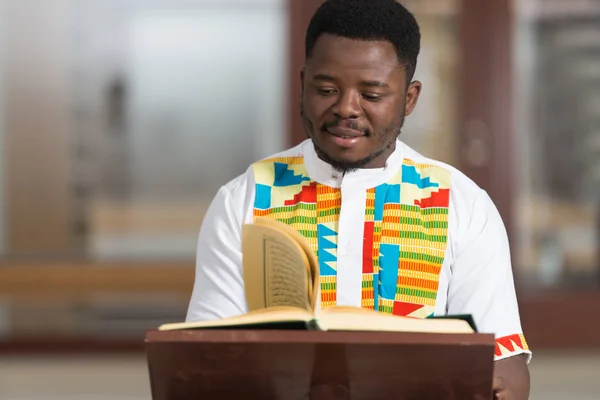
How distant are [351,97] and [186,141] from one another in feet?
11.1

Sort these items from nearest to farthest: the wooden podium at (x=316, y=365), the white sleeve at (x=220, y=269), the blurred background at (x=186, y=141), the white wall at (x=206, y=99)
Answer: the wooden podium at (x=316, y=365), the white sleeve at (x=220, y=269), the blurred background at (x=186, y=141), the white wall at (x=206, y=99)

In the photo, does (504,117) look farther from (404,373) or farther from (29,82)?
(404,373)

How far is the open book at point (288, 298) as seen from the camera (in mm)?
1291

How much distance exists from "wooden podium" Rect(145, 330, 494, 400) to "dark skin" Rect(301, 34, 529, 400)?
0.25 m

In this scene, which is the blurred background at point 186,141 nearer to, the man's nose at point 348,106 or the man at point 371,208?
the man at point 371,208

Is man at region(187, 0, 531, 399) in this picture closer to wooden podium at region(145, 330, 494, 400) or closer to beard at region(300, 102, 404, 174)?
beard at region(300, 102, 404, 174)

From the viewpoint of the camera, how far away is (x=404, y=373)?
4.26 ft

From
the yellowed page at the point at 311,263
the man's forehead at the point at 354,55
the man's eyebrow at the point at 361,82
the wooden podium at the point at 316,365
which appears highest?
the man's forehead at the point at 354,55

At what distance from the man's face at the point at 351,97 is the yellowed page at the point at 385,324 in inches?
13.9

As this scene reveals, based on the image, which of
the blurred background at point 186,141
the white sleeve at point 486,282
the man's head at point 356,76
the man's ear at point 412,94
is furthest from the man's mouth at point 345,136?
the blurred background at point 186,141

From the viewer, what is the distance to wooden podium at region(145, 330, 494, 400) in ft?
4.15

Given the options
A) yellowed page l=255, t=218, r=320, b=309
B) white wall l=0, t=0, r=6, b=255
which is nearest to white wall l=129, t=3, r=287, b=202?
white wall l=0, t=0, r=6, b=255

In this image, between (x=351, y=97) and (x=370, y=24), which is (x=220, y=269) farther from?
(x=370, y=24)

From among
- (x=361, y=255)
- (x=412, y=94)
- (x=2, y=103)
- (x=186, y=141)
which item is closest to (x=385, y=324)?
(x=361, y=255)
